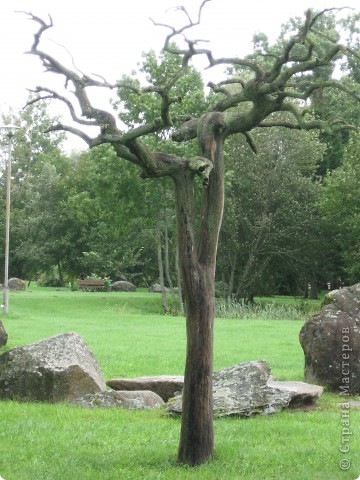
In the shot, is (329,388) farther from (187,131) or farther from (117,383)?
(187,131)

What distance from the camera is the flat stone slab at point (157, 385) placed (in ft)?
35.4

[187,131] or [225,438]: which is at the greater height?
[187,131]

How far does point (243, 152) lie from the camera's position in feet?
121

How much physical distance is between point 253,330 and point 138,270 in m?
32.9

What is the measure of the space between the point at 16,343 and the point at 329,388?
8.55 metres

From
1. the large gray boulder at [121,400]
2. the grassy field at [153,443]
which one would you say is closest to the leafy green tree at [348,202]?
the grassy field at [153,443]

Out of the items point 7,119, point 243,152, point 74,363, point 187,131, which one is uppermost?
point 7,119

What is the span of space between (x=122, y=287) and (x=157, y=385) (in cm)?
3959

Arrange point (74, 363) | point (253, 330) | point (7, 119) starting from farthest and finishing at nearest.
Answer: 1. point (7, 119)
2. point (253, 330)
3. point (74, 363)

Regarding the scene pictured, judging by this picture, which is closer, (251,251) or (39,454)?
(39,454)

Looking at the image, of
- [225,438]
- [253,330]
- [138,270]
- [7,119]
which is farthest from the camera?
[7,119]

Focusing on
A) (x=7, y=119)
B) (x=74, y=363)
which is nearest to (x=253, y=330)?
(x=74, y=363)

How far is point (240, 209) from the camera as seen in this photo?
123 feet

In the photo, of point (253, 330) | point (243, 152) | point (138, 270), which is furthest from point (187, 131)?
point (138, 270)
